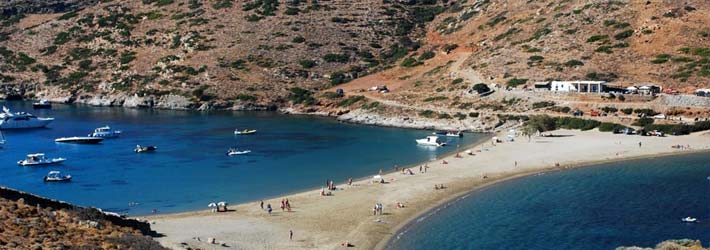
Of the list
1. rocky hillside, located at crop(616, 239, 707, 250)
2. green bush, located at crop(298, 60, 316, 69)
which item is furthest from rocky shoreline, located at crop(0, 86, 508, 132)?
rocky hillside, located at crop(616, 239, 707, 250)

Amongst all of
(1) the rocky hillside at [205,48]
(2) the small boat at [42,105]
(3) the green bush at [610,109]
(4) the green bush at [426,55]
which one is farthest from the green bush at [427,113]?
(2) the small boat at [42,105]

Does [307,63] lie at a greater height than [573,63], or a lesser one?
greater

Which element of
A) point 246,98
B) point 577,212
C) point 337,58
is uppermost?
point 337,58

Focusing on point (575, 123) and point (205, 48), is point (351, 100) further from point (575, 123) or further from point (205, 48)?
point (575, 123)

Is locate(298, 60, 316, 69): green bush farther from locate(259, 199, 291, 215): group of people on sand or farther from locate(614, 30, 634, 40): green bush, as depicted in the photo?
locate(259, 199, 291, 215): group of people on sand

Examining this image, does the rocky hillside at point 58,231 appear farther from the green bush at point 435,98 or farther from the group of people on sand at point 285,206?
the green bush at point 435,98

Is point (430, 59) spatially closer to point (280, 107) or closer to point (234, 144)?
point (280, 107)

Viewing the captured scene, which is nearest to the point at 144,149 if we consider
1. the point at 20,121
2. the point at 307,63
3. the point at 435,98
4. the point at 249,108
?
the point at 20,121
